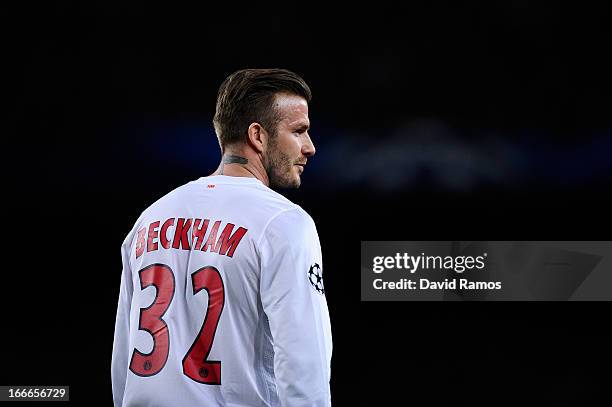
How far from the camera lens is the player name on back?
1.16 metres

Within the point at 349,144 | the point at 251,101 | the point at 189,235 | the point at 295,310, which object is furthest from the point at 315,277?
the point at 349,144

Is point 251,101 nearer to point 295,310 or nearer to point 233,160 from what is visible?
point 233,160

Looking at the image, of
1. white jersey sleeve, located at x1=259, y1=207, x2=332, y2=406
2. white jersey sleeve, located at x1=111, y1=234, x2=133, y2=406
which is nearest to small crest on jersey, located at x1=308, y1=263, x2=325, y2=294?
white jersey sleeve, located at x1=259, y1=207, x2=332, y2=406

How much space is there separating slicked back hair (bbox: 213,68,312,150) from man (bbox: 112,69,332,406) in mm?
103

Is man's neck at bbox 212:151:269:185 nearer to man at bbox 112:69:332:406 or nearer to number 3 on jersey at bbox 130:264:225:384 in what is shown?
man at bbox 112:69:332:406

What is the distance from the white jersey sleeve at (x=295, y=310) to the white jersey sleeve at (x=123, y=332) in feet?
1.05

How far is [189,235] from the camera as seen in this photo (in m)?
1.21

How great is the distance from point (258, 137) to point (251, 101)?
66 mm

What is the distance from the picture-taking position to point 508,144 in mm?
4156

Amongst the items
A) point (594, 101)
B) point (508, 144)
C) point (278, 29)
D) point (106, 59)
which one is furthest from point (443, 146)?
point (106, 59)

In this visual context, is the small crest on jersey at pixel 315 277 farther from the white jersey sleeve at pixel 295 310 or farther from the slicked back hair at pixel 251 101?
the slicked back hair at pixel 251 101

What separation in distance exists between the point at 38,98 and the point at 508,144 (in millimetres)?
2691

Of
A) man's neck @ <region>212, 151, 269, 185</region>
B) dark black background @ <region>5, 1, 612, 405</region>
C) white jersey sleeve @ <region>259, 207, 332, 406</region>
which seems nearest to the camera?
white jersey sleeve @ <region>259, 207, 332, 406</region>

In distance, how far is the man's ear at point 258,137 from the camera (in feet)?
4.27
